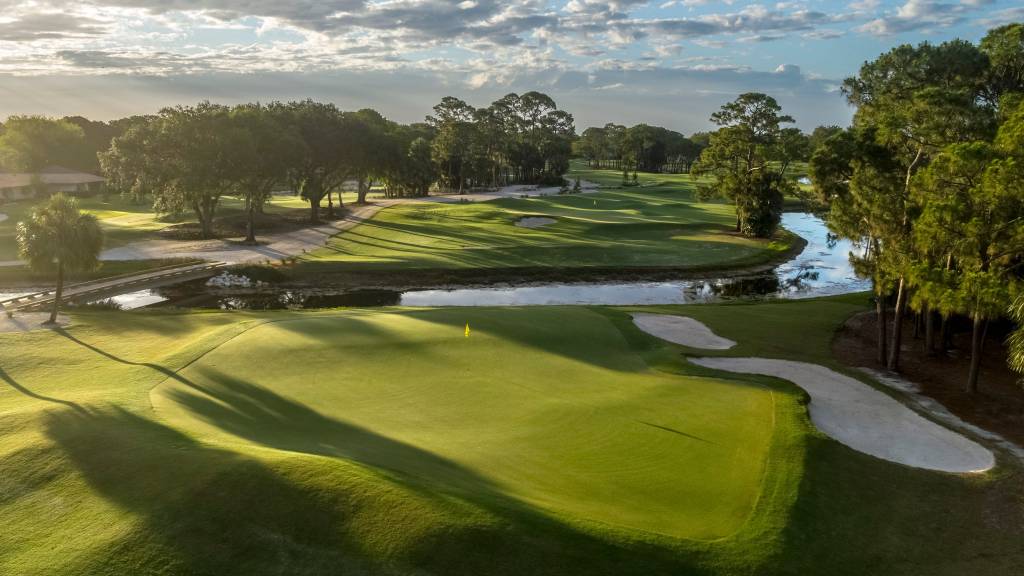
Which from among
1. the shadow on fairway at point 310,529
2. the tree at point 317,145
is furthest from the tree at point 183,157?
the shadow on fairway at point 310,529

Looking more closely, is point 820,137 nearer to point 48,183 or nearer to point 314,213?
point 314,213

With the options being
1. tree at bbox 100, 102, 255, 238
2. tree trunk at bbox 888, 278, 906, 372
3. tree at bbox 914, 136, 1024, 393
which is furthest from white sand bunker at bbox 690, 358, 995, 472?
tree at bbox 100, 102, 255, 238

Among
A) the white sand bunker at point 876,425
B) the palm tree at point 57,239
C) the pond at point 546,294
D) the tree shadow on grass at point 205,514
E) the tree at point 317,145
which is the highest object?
the tree at point 317,145

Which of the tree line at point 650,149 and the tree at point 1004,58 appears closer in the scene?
the tree at point 1004,58

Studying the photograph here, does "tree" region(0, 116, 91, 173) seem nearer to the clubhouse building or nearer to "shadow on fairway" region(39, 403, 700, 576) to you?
the clubhouse building

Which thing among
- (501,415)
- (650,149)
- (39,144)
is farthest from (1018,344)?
(650,149)

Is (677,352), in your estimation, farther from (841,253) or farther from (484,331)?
(841,253)

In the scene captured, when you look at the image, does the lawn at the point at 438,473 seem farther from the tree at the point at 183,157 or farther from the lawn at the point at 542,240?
the tree at the point at 183,157
